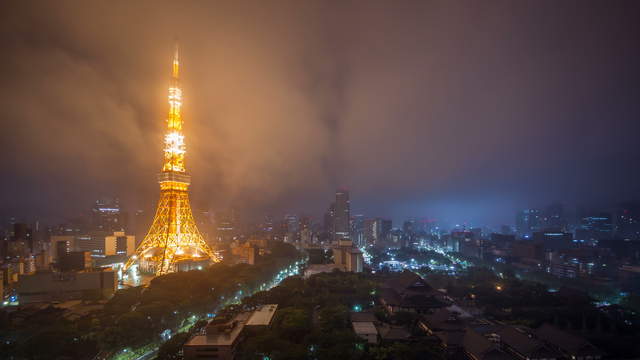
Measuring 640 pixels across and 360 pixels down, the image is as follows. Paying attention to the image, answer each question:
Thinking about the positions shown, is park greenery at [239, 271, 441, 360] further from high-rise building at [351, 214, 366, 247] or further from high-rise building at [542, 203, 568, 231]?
high-rise building at [542, 203, 568, 231]

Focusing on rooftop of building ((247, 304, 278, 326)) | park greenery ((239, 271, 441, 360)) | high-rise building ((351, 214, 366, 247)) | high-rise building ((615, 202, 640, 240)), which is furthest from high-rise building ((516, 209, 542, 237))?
rooftop of building ((247, 304, 278, 326))

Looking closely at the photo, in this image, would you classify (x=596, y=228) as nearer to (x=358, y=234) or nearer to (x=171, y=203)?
(x=358, y=234)

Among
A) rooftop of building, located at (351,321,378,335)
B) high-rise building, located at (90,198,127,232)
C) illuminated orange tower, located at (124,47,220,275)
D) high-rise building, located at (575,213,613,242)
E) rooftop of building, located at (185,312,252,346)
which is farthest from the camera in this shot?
high-rise building, located at (575,213,613,242)

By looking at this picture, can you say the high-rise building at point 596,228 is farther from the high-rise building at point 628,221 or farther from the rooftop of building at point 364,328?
the rooftop of building at point 364,328

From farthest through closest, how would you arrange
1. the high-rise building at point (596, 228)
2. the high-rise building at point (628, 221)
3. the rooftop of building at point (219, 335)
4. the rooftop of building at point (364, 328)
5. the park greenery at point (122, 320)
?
the high-rise building at point (596, 228)
the high-rise building at point (628, 221)
the rooftop of building at point (364, 328)
the rooftop of building at point (219, 335)
the park greenery at point (122, 320)


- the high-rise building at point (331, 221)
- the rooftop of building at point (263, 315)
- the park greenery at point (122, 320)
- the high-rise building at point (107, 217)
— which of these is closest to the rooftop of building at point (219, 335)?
the rooftop of building at point (263, 315)

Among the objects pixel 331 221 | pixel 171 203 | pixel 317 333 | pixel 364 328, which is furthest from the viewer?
pixel 331 221

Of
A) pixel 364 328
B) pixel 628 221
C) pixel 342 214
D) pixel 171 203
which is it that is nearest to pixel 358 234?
pixel 342 214
